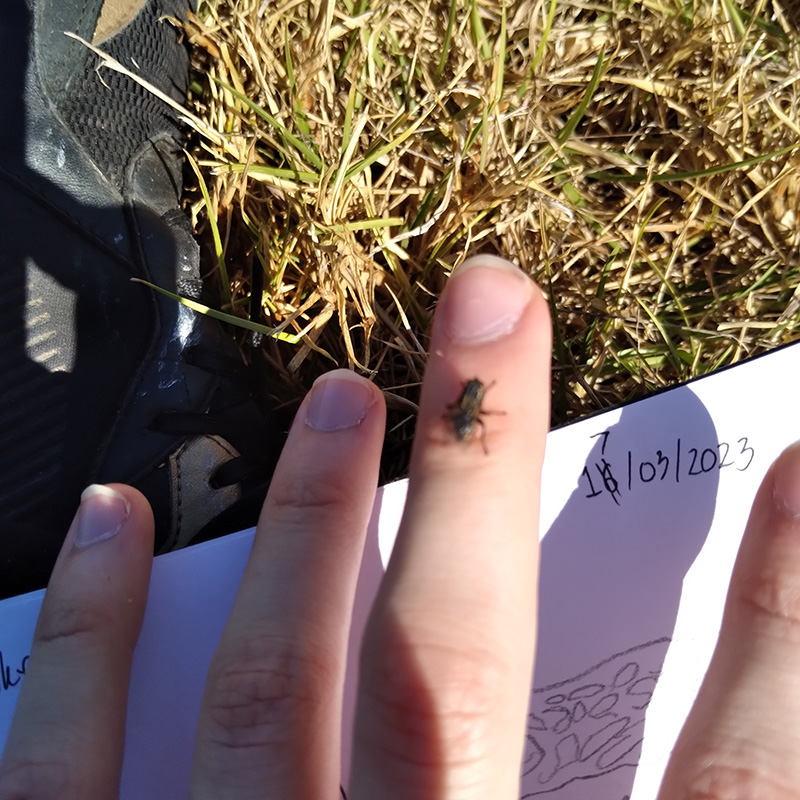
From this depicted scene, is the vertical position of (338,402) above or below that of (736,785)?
above

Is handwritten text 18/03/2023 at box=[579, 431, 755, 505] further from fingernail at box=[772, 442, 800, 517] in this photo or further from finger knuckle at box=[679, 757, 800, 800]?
finger knuckle at box=[679, 757, 800, 800]

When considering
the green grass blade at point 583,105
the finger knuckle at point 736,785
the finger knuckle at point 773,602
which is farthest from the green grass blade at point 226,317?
the finger knuckle at point 736,785

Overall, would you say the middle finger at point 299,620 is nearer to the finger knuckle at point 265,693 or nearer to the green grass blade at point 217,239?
the finger knuckle at point 265,693

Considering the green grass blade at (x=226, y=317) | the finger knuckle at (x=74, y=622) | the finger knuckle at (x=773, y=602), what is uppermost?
the green grass blade at (x=226, y=317)

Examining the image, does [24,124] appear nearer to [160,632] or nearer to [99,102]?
[99,102]

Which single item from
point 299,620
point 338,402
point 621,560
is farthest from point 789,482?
point 299,620

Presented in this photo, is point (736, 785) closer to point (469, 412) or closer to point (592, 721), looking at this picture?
point (592, 721)

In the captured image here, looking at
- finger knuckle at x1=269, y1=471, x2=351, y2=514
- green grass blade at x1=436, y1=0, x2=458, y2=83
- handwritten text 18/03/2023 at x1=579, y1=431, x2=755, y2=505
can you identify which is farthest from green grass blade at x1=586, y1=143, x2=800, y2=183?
finger knuckle at x1=269, y1=471, x2=351, y2=514
